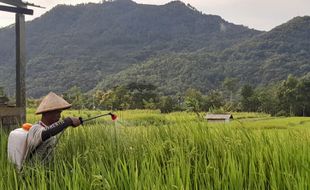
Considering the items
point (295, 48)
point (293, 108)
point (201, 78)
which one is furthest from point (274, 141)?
point (295, 48)

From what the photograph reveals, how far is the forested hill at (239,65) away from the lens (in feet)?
340

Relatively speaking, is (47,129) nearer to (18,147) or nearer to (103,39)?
(18,147)

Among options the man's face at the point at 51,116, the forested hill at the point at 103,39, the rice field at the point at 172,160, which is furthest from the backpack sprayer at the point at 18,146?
the forested hill at the point at 103,39

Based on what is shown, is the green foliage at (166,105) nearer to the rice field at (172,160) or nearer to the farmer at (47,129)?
the rice field at (172,160)

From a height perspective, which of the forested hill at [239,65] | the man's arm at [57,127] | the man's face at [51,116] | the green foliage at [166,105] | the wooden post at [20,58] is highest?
the forested hill at [239,65]

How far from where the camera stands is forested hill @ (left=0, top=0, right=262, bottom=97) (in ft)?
390

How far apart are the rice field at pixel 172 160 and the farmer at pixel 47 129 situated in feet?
0.50

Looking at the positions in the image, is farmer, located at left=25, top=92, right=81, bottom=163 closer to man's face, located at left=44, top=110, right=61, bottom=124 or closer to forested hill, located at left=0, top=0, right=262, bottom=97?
man's face, located at left=44, top=110, right=61, bottom=124

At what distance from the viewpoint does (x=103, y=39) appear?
162 m

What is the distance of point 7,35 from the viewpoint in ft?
511

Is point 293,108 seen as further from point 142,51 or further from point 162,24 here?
point 162,24

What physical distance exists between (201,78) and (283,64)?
21482mm

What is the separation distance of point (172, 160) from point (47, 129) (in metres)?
1.22

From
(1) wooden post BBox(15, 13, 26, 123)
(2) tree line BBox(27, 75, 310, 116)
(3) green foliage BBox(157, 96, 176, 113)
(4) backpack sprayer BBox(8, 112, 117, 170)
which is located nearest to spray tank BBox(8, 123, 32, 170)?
(4) backpack sprayer BBox(8, 112, 117, 170)
